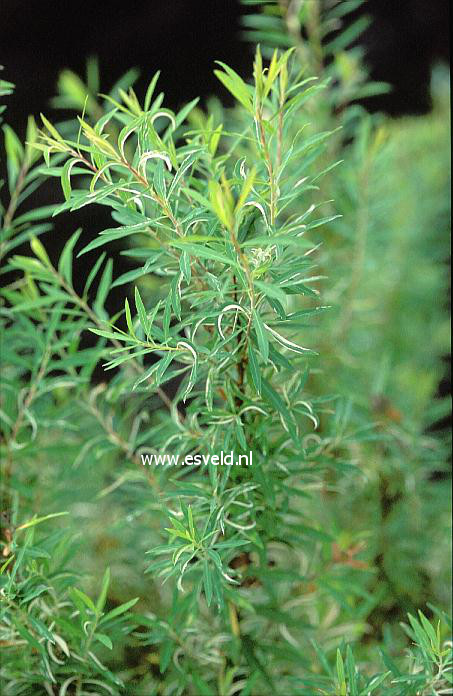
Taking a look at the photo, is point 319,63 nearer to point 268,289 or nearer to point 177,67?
point 177,67

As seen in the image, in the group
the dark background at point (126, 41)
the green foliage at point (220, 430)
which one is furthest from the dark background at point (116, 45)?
the green foliage at point (220, 430)

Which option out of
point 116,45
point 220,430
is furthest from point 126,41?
point 220,430

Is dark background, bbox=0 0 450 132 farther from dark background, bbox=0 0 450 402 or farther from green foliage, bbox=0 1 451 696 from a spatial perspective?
green foliage, bbox=0 1 451 696

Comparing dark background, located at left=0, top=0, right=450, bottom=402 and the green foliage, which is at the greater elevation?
dark background, located at left=0, top=0, right=450, bottom=402

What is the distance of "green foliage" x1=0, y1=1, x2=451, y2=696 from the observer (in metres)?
0.33

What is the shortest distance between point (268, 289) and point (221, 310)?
0.13 feet

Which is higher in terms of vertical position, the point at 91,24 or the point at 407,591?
the point at 91,24

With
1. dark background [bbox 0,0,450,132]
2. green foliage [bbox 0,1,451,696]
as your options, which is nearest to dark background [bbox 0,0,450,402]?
dark background [bbox 0,0,450,132]

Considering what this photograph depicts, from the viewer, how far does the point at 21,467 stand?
1.73 ft

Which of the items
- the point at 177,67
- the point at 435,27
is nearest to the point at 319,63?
the point at 177,67

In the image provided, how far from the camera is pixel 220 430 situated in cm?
38

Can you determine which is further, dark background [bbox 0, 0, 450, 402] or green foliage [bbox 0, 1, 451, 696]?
dark background [bbox 0, 0, 450, 402]

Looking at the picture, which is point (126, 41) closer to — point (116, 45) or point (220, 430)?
point (116, 45)

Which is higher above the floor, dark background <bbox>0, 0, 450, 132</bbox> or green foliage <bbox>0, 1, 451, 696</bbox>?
dark background <bbox>0, 0, 450, 132</bbox>
